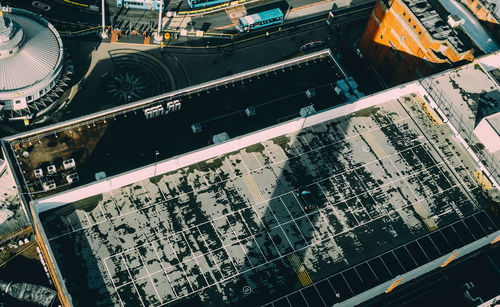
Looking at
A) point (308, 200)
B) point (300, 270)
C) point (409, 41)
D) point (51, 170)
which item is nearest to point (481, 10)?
point (409, 41)

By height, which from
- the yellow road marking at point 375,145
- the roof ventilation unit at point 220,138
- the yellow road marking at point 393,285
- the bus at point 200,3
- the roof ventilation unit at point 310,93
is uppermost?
the bus at point 200,3

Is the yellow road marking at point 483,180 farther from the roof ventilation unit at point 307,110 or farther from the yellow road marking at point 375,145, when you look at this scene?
the roof ventilation unit at point 307,110

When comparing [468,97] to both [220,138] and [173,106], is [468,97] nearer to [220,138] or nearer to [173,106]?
[220,138]

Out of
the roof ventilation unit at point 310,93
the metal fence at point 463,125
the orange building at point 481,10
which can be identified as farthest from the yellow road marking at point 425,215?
the orange building at point 481,10

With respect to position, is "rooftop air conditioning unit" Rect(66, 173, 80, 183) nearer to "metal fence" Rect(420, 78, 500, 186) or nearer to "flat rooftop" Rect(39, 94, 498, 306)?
"flat rooftop" Rect(39, 94, 498, 306)

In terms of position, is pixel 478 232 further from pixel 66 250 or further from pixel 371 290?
pixel 66 250

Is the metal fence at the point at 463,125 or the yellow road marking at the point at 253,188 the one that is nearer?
the yellow road marking at the point at 253,188

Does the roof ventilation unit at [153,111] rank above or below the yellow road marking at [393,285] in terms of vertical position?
above
